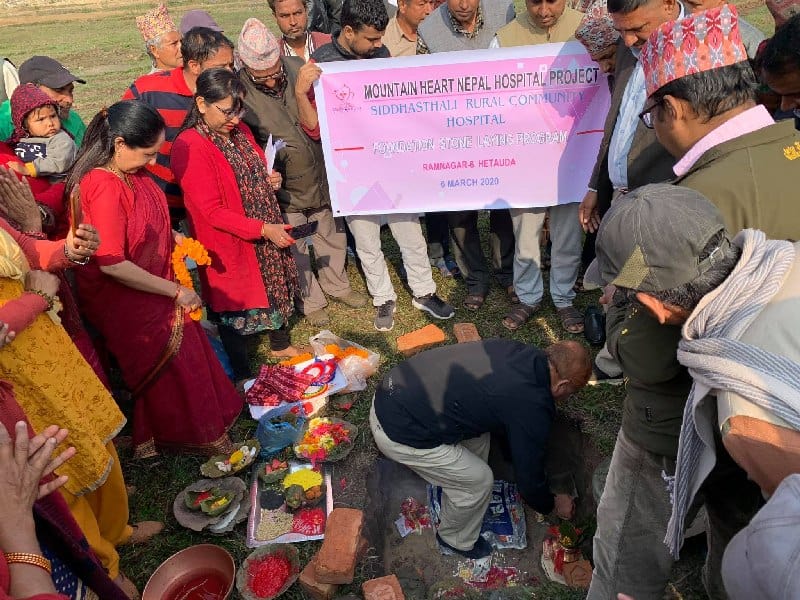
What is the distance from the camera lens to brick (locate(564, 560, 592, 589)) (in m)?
3.04

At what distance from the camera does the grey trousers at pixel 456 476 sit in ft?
10.2

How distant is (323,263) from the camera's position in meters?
5.55

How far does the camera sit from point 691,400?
1.76 meters

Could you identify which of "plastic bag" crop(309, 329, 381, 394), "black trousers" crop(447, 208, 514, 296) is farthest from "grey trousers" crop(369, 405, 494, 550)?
"black trousers" crop(447, 208, 514, 296)

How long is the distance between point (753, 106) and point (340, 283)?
3.94m

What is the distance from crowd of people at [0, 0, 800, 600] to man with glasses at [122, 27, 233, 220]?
0.02 metres

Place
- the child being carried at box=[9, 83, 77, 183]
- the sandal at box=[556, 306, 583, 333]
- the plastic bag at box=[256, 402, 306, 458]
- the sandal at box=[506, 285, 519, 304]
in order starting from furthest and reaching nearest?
the sandal at box=[506, 285, 519, 304] < the sandal at box=[556, 306, 583, 333] < the child being carried at box=[9, 83, 77, 183] < the plastic bag at box=[256, 402, 306, 458]

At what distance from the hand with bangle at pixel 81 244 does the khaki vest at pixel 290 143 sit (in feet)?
6.15

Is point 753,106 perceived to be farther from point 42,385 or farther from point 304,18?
point 304,18

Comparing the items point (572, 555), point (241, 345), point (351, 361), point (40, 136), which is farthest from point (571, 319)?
point (40, 136)

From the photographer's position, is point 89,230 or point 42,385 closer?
point 42,385

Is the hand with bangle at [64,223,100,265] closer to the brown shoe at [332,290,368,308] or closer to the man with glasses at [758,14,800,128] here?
the brown shoe at [332,290,368,308]

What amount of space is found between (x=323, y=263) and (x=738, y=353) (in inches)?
174

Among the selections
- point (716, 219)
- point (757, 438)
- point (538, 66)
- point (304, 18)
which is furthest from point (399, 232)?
point (757, 438)
